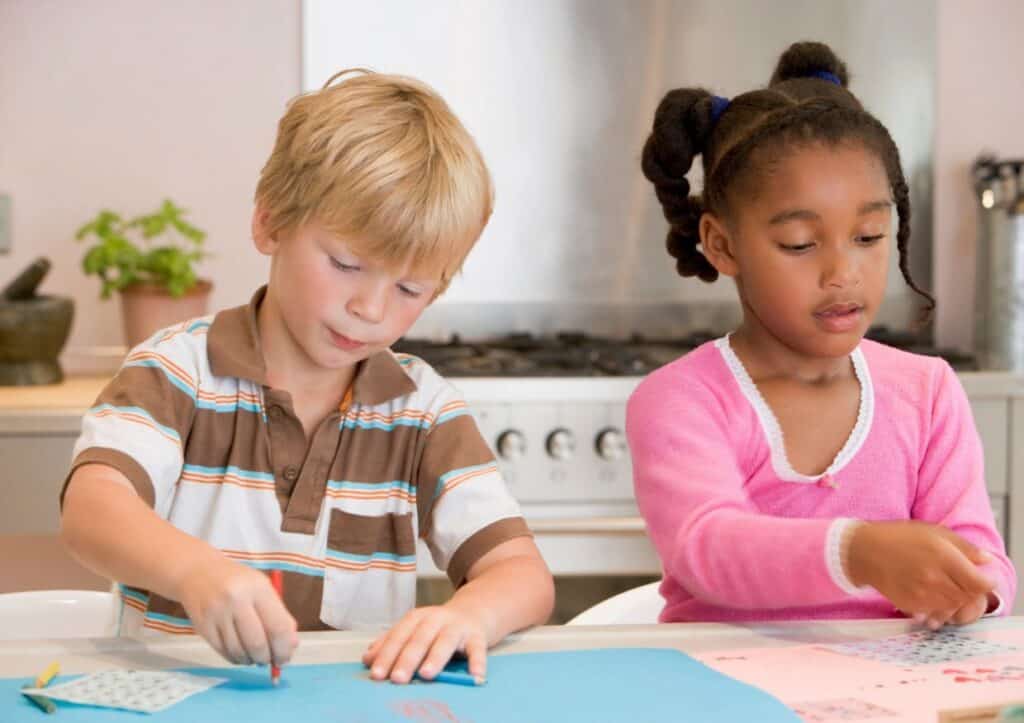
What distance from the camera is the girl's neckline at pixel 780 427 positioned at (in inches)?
46.7

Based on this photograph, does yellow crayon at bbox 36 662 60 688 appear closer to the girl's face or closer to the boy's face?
the boy's face

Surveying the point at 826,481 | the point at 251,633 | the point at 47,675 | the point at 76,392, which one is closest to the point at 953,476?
the point at 826,481

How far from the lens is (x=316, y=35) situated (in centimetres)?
262

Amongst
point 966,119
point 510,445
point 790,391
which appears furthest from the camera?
point 966,119

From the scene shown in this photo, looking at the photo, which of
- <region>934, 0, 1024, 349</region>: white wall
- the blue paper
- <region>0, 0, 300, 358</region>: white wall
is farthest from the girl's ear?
<region>934, 0, 1024, 349</region>: white wall

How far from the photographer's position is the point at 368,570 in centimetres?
118

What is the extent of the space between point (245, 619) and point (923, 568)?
0.47 meters

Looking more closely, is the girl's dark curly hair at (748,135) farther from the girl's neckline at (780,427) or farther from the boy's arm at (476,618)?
the boy's arm at (476,618)

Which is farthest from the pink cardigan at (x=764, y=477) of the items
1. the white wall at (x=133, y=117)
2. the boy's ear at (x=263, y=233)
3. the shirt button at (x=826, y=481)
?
the white wall at (x=133, y=117)

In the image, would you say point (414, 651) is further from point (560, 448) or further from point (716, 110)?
point (560, 448)

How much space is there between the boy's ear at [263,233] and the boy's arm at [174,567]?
26cm

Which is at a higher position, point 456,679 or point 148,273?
point 148,273

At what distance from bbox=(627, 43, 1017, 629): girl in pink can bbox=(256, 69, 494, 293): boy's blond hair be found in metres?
0.24

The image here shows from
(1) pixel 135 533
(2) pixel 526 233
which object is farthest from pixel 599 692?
(2) pixel 526 233
